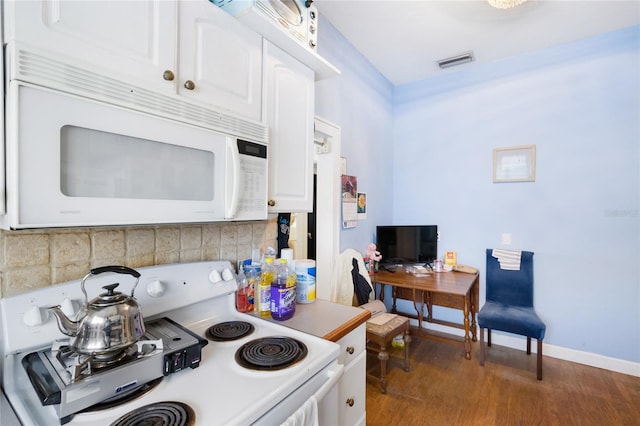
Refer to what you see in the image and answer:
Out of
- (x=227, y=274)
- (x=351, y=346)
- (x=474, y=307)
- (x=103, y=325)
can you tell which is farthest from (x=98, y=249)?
(x=474, y=307)

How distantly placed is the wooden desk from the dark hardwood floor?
32 centimetres


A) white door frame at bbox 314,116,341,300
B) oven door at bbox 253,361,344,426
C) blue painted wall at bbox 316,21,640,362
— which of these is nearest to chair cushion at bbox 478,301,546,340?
blue painted wall at bbox 316,21,640,362

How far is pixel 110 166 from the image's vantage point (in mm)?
801

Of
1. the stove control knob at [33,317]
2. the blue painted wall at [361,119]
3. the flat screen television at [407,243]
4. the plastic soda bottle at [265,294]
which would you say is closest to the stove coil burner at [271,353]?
the plastic soda bottle at [265,294]

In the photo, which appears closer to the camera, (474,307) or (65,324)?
(65,324)

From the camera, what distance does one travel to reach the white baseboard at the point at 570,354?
242 centimetres

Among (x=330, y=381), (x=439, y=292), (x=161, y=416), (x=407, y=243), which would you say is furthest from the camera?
(x=407, y=243)

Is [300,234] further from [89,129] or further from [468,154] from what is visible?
[89,129]

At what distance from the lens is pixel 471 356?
2.68 meters

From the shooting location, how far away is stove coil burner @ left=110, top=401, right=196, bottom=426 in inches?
27.0

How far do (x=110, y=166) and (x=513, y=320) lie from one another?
290 cm

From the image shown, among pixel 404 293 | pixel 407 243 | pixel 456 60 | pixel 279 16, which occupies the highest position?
pixel 456 60

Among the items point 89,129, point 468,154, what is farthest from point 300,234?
point 89,129

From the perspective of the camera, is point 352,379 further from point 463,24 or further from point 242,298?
point 463,24
